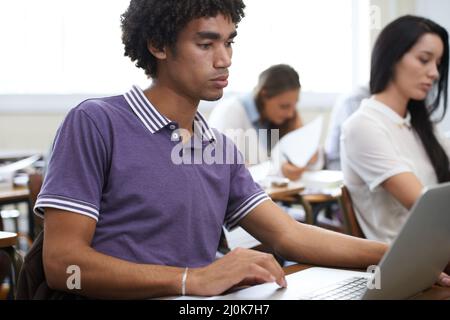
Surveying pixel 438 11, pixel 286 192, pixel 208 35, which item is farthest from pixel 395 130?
pixel 438 11

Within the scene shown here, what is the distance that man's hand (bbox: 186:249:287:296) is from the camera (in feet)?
3.68

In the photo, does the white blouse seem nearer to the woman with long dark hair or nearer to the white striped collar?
the woman with long dark hair

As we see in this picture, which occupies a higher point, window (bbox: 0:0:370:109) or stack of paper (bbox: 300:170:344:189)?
window (bbox: 0:0:370:109)

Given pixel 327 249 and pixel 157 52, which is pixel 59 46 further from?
pixel 327 249

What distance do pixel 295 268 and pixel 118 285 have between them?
15.6 inches

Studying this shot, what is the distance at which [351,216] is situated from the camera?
Answer: 6.95 ft

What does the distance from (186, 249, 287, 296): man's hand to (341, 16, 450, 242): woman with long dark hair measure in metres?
1.08

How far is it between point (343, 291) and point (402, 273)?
Answer: 15cm

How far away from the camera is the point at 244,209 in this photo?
60.7 inches

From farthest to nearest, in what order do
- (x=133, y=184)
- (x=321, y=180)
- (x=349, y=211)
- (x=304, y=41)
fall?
1. (x=304, y=41)
2. (x=321, y=180)
3. (x=349, y=211)
4. (x=133, y=184)

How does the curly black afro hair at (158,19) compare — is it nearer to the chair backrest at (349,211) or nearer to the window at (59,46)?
the chair backrest at (349,211)

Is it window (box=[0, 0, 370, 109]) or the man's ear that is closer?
the man's ear

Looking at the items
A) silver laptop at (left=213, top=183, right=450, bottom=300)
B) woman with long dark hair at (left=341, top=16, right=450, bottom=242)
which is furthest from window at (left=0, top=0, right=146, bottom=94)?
silver laptop at (left=213, top=183, right=450, bottom=300)

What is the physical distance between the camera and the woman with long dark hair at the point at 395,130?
7.28ft
